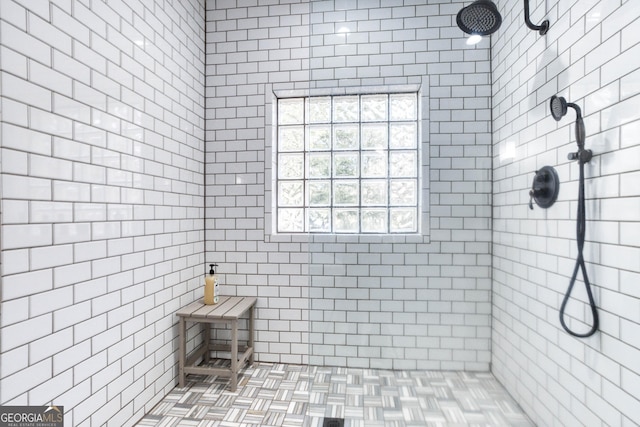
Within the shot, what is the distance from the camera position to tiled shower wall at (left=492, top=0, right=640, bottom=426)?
104 cm

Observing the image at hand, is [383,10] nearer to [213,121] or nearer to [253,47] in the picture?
[253,47]

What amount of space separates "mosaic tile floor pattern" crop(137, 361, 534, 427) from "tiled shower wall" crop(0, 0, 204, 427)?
279mm

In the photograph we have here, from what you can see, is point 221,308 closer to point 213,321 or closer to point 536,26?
point 213,321

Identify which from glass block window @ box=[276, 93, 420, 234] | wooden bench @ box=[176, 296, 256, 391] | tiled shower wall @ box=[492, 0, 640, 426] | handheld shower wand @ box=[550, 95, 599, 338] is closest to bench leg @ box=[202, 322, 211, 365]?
wooden bench @ box=[176, 296, 256, 391]

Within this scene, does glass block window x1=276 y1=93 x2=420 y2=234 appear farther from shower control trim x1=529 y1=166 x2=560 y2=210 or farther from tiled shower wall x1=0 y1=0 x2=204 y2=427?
tiled shower wall x1=0 y1=0 x2=204 y2=427

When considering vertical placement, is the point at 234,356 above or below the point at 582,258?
below

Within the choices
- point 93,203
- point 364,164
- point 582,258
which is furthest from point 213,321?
point 582,258

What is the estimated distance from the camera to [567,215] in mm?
1312

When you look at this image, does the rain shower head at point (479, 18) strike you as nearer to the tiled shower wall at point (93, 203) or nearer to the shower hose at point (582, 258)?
the shower hose at point (582, 258)

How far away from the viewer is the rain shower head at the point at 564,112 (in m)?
1.23

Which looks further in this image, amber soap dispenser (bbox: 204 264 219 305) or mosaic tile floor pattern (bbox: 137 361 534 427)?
amber soap dispenser (bbox: 204 264 219 305)

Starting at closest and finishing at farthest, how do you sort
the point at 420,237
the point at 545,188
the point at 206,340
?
the point at 545,188, the point at 420,237, the point at 206,340

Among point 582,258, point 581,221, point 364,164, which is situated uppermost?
point 364,164

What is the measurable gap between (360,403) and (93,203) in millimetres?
1640
